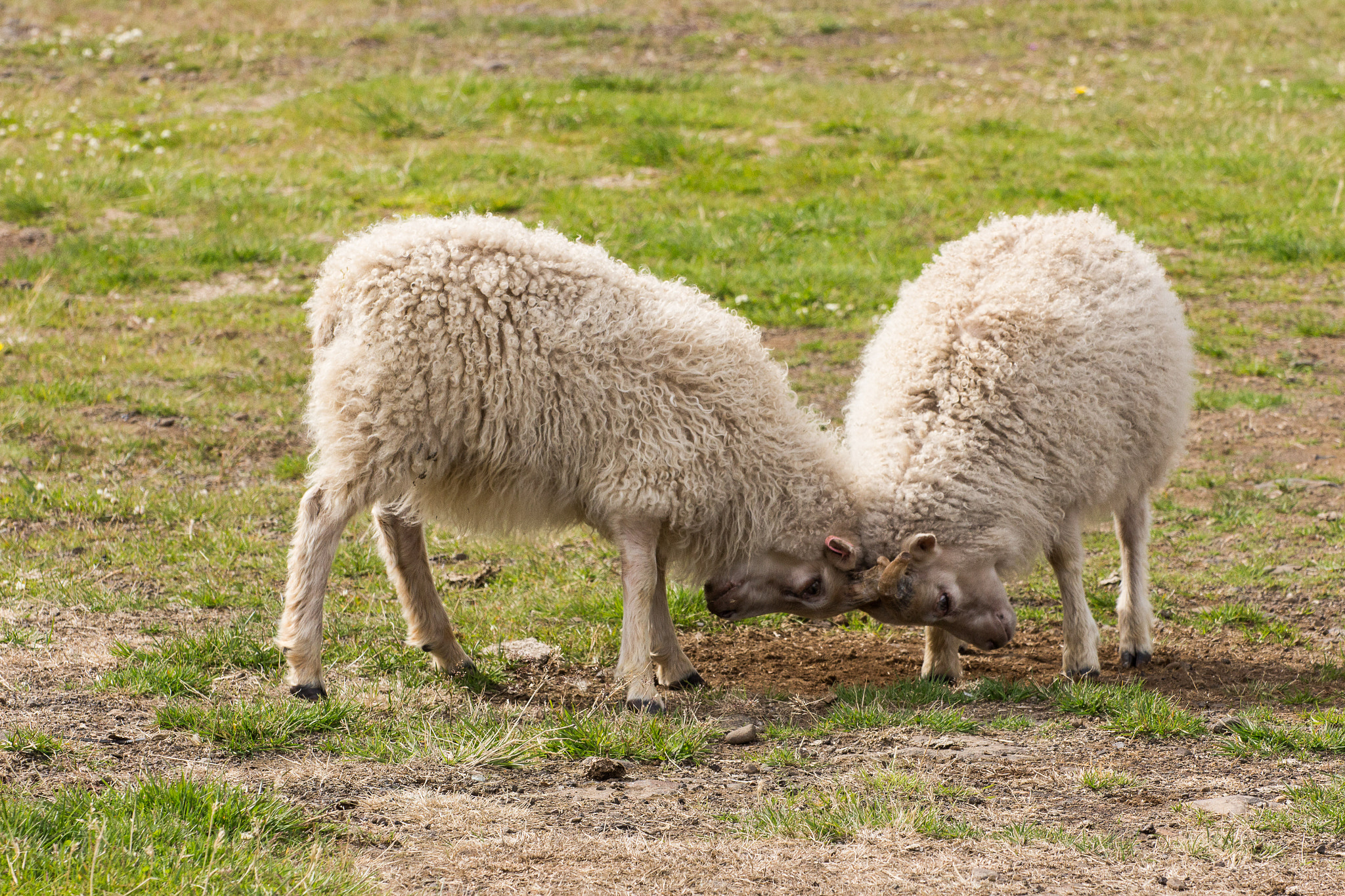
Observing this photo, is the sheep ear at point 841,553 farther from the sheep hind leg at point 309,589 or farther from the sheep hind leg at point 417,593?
the sheep hind leg at point 309,589

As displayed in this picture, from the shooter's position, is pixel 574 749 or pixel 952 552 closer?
pixel 574 749

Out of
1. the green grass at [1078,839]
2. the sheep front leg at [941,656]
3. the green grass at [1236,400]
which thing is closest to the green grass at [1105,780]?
the green grass at [1078,839]

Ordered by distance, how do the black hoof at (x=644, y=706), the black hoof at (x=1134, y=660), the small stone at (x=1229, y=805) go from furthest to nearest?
the black hoof at (x=1134, y=660)
the black hoof at (x=644, y=706)
the small stone at (x=1229, y=805)

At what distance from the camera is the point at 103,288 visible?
35.9 feet

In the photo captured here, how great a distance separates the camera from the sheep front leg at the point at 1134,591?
20.7 feet

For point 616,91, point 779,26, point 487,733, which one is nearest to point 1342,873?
point 487,733

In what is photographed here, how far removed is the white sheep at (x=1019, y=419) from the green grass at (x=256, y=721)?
220cm

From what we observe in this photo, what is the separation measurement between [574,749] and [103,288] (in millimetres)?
7894

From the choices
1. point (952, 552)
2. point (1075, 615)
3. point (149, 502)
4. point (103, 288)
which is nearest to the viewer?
point (952, 552)

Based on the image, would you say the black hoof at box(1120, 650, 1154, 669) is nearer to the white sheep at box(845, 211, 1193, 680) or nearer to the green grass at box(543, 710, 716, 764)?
the white sheep at box(845, 211, 1193, 680)

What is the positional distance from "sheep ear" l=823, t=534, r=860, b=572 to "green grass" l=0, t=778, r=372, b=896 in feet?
7.71

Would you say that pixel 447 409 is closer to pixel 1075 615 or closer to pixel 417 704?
pixel 417 704

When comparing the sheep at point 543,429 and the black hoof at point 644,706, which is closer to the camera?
the sheep at point 543,429

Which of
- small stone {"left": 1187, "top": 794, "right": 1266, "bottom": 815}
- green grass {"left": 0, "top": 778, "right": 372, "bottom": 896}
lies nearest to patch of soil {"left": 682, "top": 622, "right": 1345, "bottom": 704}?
small stone {"left": 1187, "top": 794, "right": 1266, "bottom": 815}
